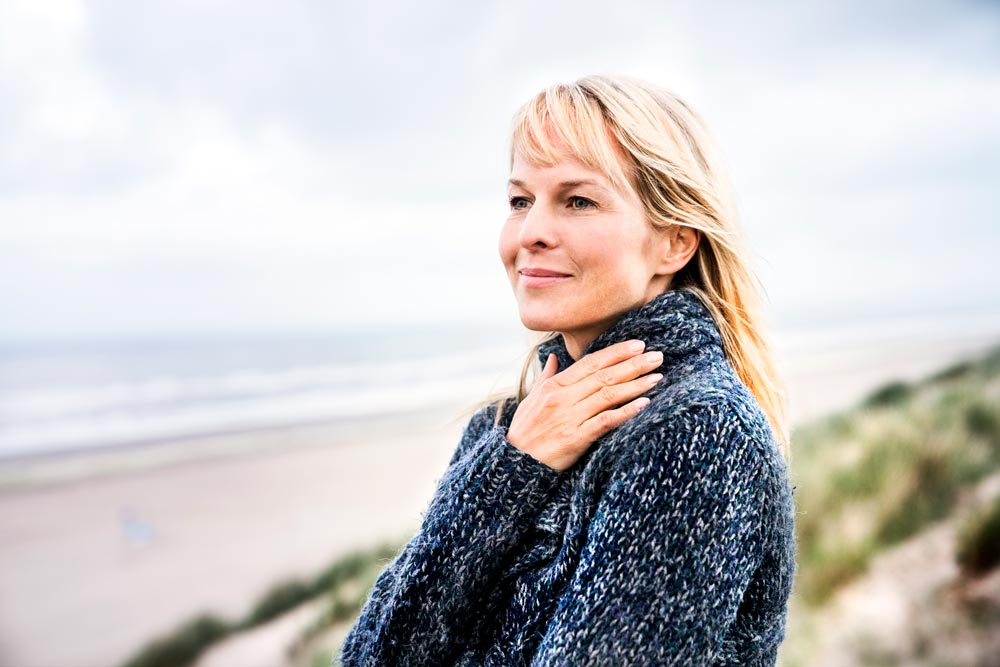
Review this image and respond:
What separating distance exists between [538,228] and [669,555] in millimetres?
621

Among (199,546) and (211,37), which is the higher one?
(211,37)

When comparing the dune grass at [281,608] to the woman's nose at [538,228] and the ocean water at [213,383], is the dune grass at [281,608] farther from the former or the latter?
the woman's nose at [538,228]

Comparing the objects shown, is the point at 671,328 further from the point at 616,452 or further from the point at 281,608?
the point at 281,608

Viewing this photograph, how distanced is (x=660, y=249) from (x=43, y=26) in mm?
32722

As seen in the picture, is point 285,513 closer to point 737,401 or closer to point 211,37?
point 737,401

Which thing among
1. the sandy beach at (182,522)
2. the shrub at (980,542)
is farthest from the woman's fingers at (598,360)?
the sandy beach at (182,522)

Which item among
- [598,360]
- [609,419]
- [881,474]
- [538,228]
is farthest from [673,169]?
[881,474]

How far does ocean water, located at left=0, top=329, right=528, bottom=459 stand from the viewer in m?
14.3

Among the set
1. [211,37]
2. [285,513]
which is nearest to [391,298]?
[211,37]

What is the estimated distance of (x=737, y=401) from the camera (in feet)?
4.19

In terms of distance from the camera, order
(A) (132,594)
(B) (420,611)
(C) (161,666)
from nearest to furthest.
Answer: (B) (420,611) < (C) (161,666) < (A) (132,594)

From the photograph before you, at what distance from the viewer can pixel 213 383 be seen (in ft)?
69.7

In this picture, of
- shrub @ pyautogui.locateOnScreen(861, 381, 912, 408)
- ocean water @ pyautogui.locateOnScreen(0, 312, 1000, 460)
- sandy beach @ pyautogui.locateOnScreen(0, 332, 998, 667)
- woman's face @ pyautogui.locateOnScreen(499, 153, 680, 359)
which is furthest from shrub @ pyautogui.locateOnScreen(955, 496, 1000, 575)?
ocean water @ pyautogui.locateOnScreen(0, 312, 1000, 460)

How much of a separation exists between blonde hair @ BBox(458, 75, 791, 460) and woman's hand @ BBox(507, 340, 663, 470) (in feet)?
0.73
